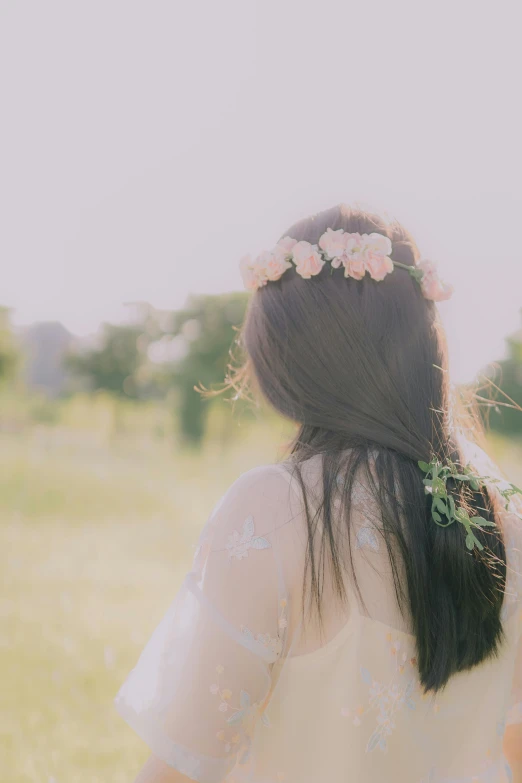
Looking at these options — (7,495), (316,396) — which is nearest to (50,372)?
(7,495)

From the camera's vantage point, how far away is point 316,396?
1.04m

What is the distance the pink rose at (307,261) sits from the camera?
3.53 feet

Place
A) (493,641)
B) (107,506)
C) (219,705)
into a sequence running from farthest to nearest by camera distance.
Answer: (107,506) → (493,641) → (219,705)

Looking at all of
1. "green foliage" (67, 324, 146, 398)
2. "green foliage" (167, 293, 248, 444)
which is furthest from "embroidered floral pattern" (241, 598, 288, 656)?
"green foliage" (67, 324, 146, 398)

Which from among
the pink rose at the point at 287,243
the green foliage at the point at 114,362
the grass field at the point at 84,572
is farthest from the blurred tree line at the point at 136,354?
the pink rose at the point at 287,243

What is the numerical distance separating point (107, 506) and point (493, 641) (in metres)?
7.08

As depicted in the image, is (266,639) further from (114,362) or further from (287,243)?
(114,362)

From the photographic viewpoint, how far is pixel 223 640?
3.07 feet

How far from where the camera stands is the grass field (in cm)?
277

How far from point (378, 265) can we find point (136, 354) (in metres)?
12.7

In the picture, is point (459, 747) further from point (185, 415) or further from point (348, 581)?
point (185, 415)

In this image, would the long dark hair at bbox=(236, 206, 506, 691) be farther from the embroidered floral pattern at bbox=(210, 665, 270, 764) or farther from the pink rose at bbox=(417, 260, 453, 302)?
the embroidered floral pattern at bbox=(210, 665, 270, 764)

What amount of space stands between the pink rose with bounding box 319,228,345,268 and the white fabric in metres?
0.33

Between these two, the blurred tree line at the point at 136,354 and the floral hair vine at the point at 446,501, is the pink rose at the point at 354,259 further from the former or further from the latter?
the blurred tree line at the point at 136,354
